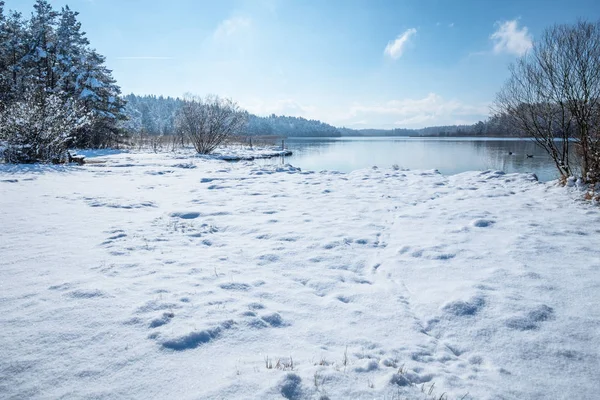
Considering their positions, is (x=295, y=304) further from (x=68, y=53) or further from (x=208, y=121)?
(x=68, y=53)

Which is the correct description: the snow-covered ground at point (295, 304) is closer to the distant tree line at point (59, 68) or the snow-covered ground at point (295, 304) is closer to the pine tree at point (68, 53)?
the distant tree line at point (59, 68)

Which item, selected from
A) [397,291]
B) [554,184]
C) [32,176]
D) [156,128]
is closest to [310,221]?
[397,291]

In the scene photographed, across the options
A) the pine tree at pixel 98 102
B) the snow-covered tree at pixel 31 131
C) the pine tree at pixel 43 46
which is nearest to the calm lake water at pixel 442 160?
the snow-covered tree at pixel 31 131

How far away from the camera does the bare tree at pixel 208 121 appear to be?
2339 centimetres

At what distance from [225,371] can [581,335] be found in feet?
9.78

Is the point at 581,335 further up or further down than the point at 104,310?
further down

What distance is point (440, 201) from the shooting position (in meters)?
8.03

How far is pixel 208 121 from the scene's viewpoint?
23.4 m

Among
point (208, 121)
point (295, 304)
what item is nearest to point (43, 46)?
point (208, 121)

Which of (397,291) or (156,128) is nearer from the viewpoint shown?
(397,291)

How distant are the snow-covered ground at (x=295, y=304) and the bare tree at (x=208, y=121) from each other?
708 inches

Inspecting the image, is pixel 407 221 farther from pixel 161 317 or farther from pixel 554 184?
pixel 554 184

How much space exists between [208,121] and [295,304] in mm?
22731

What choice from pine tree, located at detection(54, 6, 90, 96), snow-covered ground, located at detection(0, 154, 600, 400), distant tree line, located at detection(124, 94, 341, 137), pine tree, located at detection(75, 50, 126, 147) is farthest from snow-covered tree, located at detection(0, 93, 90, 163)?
distant tree line, located at detection(124, 94, 341, 137)
